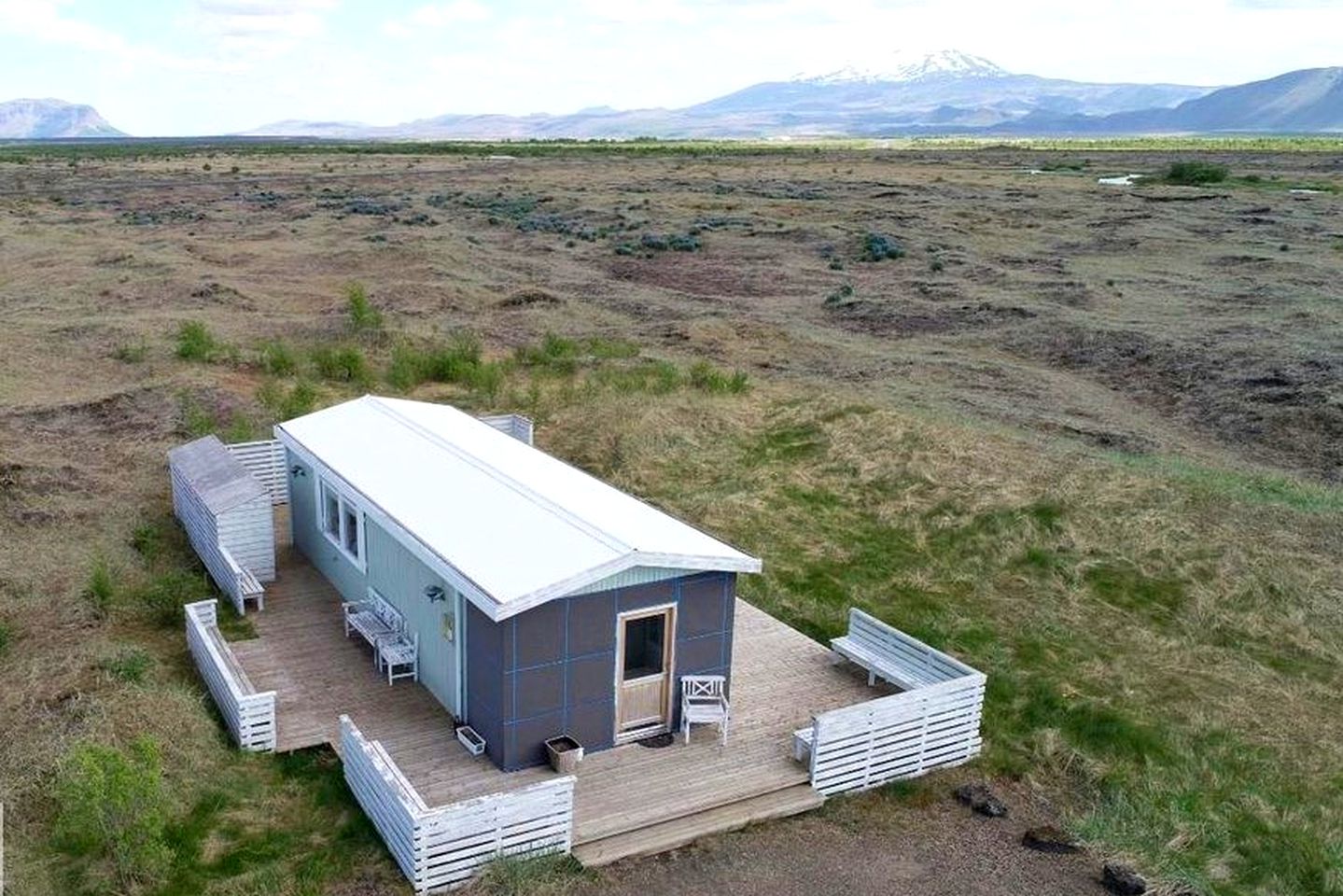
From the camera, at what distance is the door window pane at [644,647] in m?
11.9

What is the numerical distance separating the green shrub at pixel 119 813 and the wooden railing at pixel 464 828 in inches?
76.1

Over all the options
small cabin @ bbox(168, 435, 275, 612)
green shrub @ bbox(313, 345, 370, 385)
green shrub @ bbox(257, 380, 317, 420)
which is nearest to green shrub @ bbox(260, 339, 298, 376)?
green shrub @ bbox(313, 345, 370, 385)

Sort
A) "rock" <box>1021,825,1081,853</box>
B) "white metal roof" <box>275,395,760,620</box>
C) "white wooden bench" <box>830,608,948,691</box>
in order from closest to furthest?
"rock" <box>1021,825,1081,853</box> < "white metal roof" <box>275,395,760,620</box> < "white wooden bench" <box>830,608,948,691</box>

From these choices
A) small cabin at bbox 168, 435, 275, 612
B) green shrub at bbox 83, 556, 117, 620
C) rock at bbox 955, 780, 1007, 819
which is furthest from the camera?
small cabin at bbox 168, 435, 275, 612

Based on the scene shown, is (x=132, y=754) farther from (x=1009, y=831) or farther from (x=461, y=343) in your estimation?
(x=461, y=343)

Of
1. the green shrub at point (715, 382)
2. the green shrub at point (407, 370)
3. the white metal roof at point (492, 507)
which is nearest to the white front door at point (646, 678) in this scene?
the white metal roof at point (492, 507)

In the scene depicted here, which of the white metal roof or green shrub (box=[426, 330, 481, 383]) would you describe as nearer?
the white metal roof

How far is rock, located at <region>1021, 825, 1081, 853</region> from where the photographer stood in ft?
35.3

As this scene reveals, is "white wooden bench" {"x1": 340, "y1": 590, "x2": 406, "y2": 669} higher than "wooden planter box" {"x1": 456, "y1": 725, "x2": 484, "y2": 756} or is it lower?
higher

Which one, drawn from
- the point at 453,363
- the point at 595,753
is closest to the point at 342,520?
the point at 595,753

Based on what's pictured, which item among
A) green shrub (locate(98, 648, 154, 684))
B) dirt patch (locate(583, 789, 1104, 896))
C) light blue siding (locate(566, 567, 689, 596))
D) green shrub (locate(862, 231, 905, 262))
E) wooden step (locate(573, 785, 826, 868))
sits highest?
green shrub (locate(862, 231, 905, 262))

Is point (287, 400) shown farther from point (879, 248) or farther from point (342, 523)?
point (879, 248)

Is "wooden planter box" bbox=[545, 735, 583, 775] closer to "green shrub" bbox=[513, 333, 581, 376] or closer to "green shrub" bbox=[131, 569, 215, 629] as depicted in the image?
"green shrub" bbox=[131, 569, 215, 629]

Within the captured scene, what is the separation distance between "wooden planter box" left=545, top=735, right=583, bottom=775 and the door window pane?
958 millimetres
